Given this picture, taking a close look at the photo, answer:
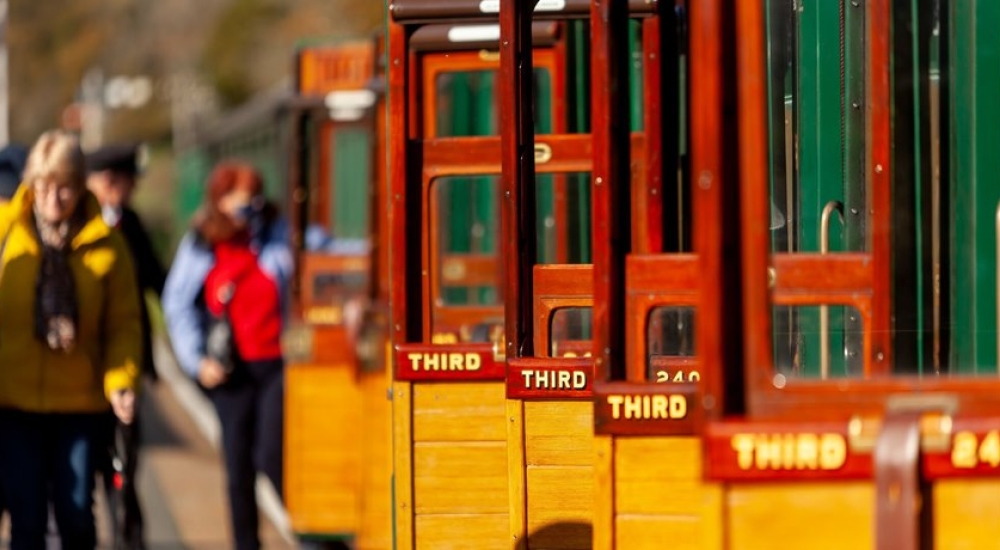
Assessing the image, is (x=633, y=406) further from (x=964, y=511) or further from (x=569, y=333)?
(x=569, y=333)

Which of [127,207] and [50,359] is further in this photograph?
[127,207]

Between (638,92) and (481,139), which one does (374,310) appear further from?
(481,139)

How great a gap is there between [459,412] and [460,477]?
21 centimetres

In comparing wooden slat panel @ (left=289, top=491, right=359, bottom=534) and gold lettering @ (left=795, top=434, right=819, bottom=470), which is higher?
gold lettering @ (left=795, top=434, right=819, bottom=470)

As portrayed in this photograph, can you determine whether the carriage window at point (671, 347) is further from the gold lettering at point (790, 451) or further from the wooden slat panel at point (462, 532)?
the gold lettering at point (790, 451)

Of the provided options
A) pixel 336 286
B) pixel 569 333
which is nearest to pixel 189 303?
pixel 336 286

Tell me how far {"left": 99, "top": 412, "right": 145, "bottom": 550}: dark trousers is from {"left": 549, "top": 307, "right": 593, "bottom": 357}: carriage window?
2013 millimetres

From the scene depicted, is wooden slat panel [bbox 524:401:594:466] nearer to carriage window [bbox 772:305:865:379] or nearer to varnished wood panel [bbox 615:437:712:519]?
carriage window [bbox 772:305:865:379]

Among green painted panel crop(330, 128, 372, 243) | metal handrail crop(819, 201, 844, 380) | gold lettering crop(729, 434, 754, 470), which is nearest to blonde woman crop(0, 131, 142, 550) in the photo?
metal handrail crop(819, 201, 844, 380)

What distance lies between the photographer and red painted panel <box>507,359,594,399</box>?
6.74m

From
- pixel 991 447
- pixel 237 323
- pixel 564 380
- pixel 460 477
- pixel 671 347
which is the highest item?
pixel 991 447

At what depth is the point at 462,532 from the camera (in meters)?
7.75

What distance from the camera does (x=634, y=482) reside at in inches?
224

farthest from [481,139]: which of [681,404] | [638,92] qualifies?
[681,404]
